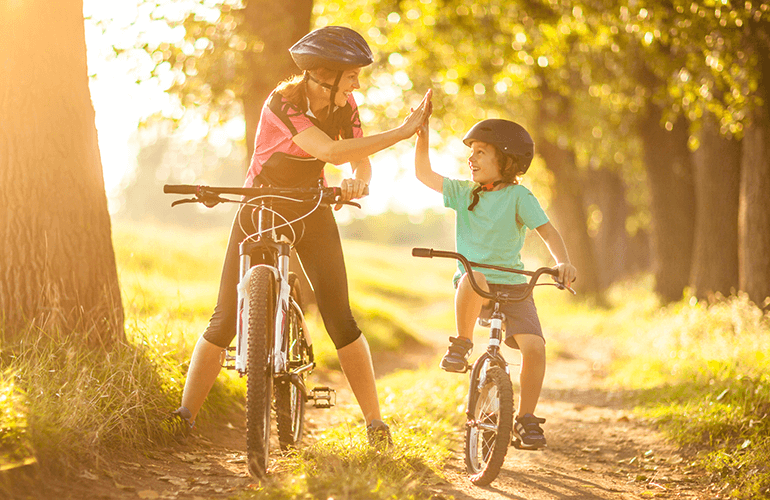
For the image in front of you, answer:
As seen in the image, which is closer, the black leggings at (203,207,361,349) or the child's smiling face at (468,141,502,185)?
the black leggings at (203,207,361,349)

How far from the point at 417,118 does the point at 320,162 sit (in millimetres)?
646

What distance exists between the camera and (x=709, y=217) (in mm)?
10109

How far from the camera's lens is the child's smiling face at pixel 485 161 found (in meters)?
4.18

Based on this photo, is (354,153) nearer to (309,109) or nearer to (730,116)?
(309,109)

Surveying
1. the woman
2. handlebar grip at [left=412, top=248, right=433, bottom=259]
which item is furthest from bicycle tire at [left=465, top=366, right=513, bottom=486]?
handlebar grip at [left=412, top=248, right=433, bottom=259]

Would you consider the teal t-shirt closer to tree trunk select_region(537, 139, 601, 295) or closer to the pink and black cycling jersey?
the pink and black cycling jersey

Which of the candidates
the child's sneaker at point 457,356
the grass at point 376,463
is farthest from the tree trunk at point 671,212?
the child's sneaker at point 457,356

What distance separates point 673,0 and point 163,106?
6.82 m

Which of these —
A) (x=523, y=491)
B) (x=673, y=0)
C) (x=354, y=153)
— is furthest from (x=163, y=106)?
(x=523, y=491)

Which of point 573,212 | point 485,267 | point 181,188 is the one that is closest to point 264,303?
point 181,188

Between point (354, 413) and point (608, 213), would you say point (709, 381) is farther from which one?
point (608, 213)

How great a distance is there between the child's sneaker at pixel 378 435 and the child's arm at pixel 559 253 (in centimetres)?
130

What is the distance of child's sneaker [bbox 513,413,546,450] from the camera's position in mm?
3855

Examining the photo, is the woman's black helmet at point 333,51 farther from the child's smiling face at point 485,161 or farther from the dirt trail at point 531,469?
the dirt trail at point 531,469
